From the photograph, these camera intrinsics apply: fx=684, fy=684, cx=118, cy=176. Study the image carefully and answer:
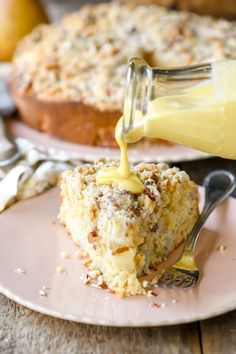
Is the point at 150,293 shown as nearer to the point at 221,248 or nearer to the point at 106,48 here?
the point at 221,248

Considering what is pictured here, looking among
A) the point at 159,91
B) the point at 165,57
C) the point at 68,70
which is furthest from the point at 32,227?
the point at 165,57

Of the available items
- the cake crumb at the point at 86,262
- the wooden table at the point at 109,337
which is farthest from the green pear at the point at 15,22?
the wooden table at the point at 109,337

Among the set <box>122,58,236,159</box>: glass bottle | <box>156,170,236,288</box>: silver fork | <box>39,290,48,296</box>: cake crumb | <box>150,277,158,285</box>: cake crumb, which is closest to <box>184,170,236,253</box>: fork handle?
<box>156,170,236,288</box>: silver fork

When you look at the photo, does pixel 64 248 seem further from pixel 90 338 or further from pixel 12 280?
pixel 90 338

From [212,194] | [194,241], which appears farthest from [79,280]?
[212,194]

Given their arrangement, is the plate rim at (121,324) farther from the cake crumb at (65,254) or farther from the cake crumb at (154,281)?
the cake crumb at (65,254)
